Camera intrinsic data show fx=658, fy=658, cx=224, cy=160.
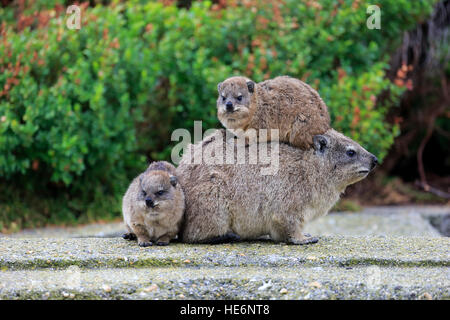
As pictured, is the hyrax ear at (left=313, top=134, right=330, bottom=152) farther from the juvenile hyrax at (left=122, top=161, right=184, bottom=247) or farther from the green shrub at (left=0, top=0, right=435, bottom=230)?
the green shrub at (left=0, top=0, right=435, bottom=230)

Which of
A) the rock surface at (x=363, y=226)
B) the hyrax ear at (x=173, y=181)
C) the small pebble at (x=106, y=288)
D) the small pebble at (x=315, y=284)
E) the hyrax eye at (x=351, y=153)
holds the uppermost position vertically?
the hyrax eye at (x=351, y=153)

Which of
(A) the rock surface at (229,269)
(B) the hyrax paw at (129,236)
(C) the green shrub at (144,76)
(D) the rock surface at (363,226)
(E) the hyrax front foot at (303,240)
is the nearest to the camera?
(A) the rock surface at (229,269)

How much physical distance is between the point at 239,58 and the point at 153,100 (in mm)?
1776

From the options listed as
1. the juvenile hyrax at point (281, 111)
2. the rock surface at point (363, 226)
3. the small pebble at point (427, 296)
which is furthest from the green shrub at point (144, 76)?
the small pebble at point (427, 296)

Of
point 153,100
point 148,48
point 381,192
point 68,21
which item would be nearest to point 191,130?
point 153,100

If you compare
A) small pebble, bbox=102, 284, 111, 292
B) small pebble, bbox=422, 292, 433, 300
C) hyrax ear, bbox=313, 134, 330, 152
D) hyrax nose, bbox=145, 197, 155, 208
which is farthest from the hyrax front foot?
small pebble, bbox=102, 284, 111, 292

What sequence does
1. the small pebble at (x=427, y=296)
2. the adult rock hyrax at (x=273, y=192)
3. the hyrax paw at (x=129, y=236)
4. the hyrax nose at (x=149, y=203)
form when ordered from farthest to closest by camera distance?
the hyrax paw at (x=129, y=236) < the adult rock hyrax at (x=273, y=192) < the hyrax nose at (x=149, y=203) < the small pebble at (x=427, y=296)

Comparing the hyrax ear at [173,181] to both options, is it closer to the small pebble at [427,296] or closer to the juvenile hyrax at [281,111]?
the juvenile hyrax at [281,111]

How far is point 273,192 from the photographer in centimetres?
686

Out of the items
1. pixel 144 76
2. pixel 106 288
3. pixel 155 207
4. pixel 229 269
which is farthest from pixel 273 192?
pixel 144 76

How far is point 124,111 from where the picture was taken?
10.9 m

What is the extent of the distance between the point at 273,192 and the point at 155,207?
1234 millimetres

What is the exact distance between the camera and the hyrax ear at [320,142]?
7016 millimetres

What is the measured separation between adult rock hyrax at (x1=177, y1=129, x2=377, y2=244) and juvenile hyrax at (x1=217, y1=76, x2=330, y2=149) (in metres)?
0.15
